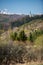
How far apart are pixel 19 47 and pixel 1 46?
118 cm

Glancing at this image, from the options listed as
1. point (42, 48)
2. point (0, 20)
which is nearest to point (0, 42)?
point (42, 48)

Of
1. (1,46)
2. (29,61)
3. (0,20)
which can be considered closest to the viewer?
(1,46)

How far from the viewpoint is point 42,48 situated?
35.6 feet

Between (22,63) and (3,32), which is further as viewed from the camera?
(3,32)

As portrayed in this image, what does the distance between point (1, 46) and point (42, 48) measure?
277cm

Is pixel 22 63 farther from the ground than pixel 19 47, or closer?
closer

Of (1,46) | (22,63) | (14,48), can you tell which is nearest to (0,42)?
(1,46)

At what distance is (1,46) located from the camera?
9344 millimetres

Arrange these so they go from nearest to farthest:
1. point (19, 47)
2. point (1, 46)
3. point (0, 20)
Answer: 1. point (1, 46)
2. point (19, 47)
3. point (0, 20)

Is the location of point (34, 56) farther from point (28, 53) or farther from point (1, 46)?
point (1, 46)

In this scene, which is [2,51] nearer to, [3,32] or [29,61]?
[29,61]

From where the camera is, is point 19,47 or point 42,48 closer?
point 19,47

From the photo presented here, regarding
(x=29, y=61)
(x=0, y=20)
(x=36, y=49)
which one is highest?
(x=0, y=20)

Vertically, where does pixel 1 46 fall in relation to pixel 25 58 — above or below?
above
